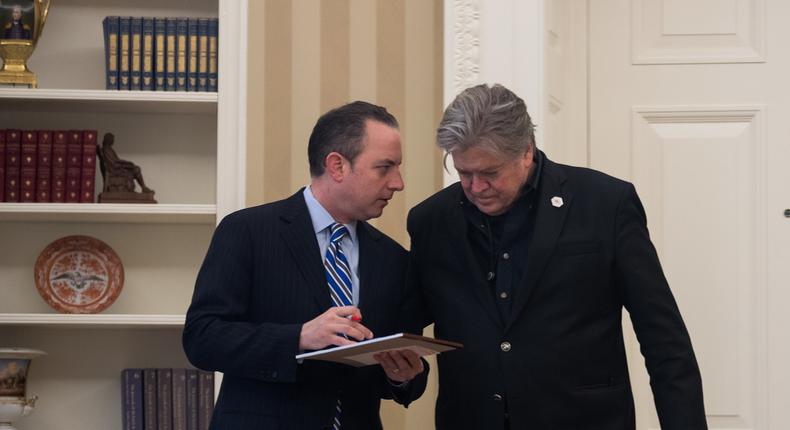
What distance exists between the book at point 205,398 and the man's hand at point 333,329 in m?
1.44

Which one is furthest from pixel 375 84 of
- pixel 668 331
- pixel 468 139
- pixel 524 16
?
pixel 668 331

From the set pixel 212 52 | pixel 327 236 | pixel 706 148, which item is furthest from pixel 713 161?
pixel 212 52

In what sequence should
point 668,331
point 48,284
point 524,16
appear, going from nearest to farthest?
point 668,331 → point 524,16 → point 48,284

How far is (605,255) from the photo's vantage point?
8.26 ft

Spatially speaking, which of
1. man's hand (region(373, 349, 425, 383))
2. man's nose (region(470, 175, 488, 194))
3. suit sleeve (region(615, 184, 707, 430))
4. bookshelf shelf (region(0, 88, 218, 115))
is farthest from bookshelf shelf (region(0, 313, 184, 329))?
suit sleeve (region(615, 184, 707, 430))

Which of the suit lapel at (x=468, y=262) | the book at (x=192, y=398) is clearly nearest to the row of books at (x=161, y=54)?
the book at (x=192, y=398)

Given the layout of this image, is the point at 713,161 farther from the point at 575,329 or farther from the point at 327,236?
the point at 327,236

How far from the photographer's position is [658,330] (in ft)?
8.12

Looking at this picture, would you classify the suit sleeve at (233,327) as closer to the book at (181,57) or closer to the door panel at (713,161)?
the book at (181,57)

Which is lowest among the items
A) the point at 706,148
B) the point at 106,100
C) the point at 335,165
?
the point at 335,165

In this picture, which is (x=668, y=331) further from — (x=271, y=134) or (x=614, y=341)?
(x=271, y=134)

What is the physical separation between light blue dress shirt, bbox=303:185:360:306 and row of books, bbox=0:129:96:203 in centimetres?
137

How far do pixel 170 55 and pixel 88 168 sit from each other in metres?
0.47

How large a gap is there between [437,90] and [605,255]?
1.41 metres
